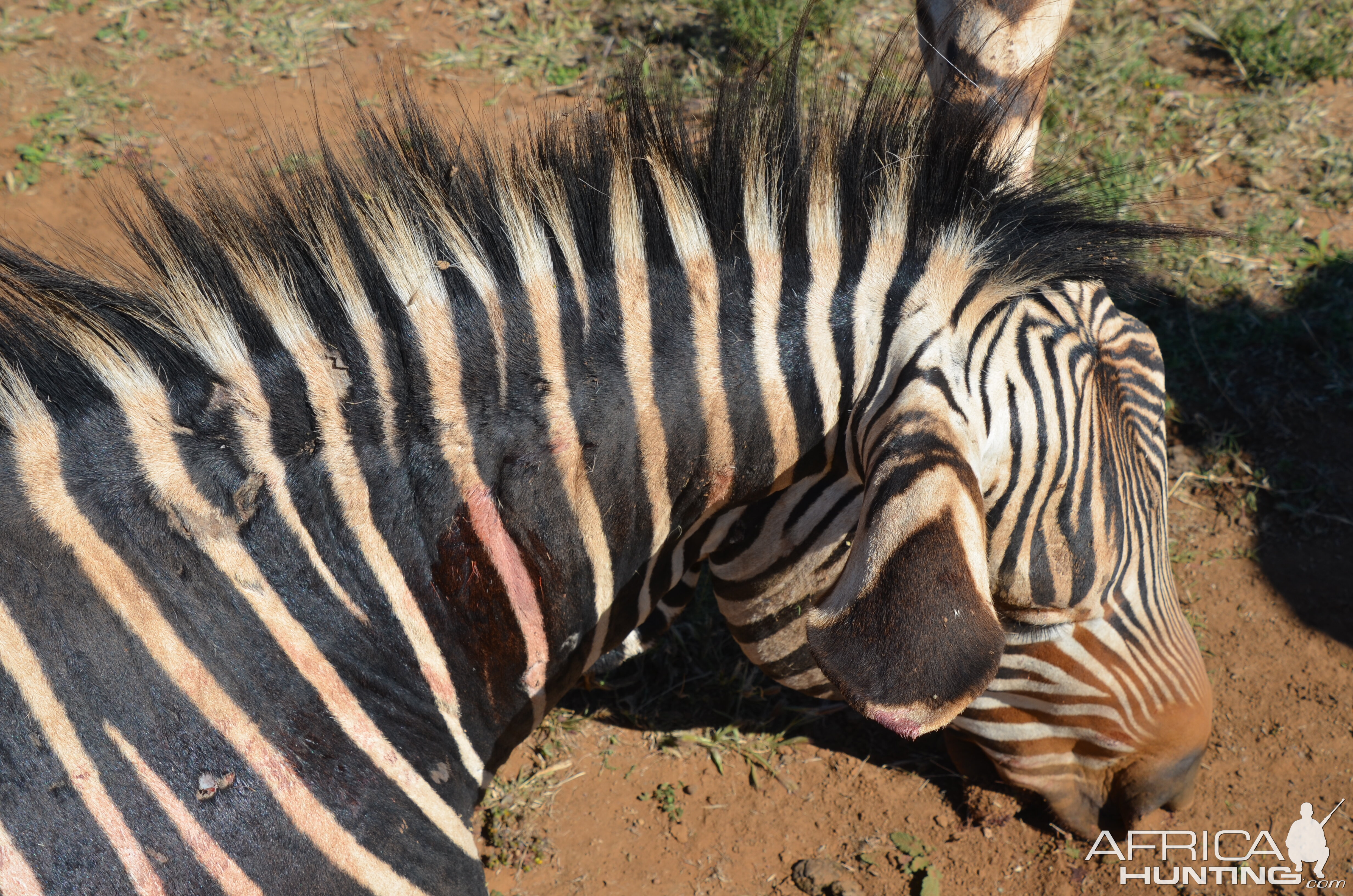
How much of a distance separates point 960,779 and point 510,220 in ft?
9.46

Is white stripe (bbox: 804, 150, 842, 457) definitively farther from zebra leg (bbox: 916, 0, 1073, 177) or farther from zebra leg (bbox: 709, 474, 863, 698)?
zebra leg (bbox: 916, 0, 1073, 177)

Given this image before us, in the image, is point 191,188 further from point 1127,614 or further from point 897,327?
point 1127,614

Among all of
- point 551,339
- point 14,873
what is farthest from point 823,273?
point 14,873

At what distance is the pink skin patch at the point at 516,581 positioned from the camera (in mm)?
1753

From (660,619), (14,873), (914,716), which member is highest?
(14,873)

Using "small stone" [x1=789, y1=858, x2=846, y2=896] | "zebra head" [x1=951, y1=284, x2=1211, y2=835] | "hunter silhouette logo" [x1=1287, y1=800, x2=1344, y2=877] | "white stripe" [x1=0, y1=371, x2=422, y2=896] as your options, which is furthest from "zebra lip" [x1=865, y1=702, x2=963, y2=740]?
"hunter silhouette logo" [x1=1287, y1=800, x2=1344, y2=877]

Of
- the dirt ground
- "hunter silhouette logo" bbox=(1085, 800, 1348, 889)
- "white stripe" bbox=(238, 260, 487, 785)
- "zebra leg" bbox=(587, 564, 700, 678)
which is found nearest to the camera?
"white stripe" bbox=(238, 260, 487, 785)

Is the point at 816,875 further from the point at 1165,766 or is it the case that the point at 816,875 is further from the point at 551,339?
the point at 551,339

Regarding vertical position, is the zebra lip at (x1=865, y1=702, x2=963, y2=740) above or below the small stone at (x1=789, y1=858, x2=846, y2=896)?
above

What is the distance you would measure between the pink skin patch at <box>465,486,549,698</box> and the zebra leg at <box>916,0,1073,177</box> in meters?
1.48

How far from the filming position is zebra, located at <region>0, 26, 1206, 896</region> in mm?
1555

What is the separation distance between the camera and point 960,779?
3.59 m

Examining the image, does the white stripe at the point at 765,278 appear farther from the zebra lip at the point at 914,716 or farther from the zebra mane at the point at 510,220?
the zebra lip at the point at 914,716

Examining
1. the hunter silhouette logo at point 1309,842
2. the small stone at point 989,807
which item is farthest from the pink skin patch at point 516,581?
the hunter silhouette logo at point 1309,842
